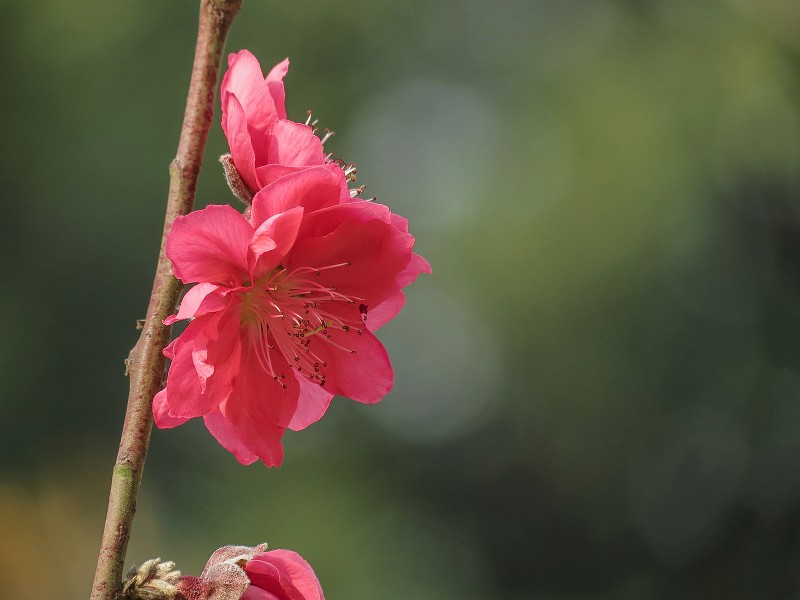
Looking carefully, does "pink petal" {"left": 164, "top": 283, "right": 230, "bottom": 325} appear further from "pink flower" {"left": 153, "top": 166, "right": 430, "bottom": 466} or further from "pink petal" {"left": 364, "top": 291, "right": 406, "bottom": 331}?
"pink petal" {"left": 364, "top": 291, "right": 406, "bottom": 331}

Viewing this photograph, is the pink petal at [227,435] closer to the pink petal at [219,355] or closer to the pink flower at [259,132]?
the pink petal at [219,355]

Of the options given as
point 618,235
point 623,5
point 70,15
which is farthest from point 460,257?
point 70,15

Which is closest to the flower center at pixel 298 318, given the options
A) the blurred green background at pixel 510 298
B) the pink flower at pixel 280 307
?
the pink flower at pixel 280 307

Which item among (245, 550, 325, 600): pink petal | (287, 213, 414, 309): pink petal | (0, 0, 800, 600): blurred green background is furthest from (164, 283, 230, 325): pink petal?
(0, 0, 800, 600): blurred green background

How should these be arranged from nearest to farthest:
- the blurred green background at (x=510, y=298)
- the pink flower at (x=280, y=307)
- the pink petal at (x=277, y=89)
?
the pink flower at (x=280, y=307)
the pink petal at (x=277, y=89)
the blurred green background at (x=510, y=298)

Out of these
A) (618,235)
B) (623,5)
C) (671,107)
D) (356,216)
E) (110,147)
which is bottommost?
(356,216)

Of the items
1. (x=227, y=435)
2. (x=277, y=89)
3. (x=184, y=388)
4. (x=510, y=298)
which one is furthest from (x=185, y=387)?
(x=510, y=298)

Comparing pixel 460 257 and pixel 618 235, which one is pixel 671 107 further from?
pixel 460 257
